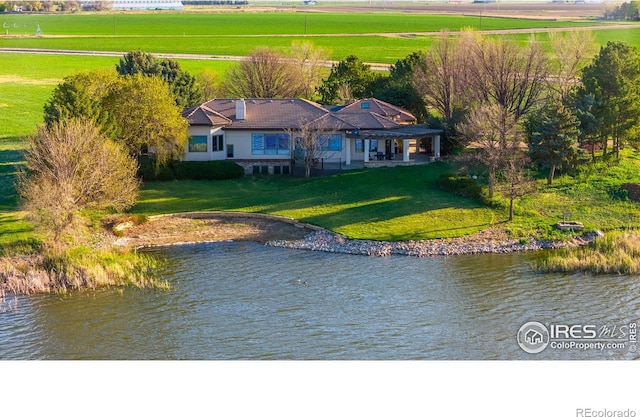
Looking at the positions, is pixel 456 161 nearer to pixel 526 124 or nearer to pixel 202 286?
pixel 526 124

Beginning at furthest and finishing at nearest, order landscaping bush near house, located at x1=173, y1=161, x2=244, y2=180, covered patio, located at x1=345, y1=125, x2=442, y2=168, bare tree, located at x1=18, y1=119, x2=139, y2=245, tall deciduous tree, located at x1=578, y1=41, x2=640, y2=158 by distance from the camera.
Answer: covered patio, located at x1=345, y1=125, x2=442, y2=168
landscaping bush near house, located at x1=173, y1=161, x2=244, y2=180
tall deciduous tree, located at x1=578, y1=41, x2=640, y2=158
bare tree, located at x1=18, y1=119, x2=139, y2=245

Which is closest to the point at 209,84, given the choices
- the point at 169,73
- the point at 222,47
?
the point at 169,73

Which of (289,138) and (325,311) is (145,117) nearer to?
(289,138)

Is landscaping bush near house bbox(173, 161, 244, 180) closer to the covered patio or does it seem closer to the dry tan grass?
the covered patio

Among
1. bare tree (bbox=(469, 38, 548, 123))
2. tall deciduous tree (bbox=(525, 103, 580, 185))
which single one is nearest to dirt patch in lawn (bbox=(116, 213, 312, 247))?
tall deciduous tree (bbox=(525, 103, 580, 185))

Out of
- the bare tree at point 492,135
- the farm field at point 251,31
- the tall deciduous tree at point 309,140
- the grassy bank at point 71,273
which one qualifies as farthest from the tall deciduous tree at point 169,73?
the farm field at point 251,31

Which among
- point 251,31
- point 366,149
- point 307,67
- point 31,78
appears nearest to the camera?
point 366,149

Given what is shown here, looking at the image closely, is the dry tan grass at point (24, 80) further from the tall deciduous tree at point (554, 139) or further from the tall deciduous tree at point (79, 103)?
the tall deciduous tree at point (554, 139)

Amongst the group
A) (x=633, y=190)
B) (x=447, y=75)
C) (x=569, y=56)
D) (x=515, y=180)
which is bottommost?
(x=633, y=190)
